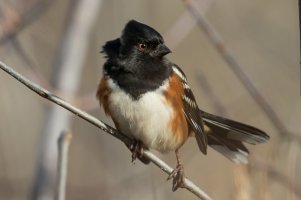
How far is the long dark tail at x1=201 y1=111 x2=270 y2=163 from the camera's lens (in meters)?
3.26

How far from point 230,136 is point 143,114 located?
0.74m

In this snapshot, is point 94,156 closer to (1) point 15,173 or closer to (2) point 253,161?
(1) point 15,173

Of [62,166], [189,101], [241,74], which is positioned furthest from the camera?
[189,101]

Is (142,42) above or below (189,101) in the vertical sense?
above

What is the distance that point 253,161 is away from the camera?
278 centimetres

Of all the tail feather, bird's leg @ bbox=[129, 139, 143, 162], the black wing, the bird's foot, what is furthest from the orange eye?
the tail feather

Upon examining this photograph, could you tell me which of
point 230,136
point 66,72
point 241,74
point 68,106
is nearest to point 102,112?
point 66,72

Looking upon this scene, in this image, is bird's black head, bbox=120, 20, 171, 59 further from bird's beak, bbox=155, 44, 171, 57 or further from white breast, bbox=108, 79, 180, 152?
white breast, bbox=108, 79, 180, 152

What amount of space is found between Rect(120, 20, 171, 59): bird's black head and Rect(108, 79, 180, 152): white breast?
159 mm

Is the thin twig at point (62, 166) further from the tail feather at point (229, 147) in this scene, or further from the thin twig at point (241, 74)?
the tail feather at point (229, 147)

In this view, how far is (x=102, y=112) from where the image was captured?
3801 millimetres

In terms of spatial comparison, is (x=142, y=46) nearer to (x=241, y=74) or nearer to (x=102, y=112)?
(x=241, y=74)

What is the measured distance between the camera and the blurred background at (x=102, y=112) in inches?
117

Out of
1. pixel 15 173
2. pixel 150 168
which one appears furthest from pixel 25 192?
pixel 150 168
